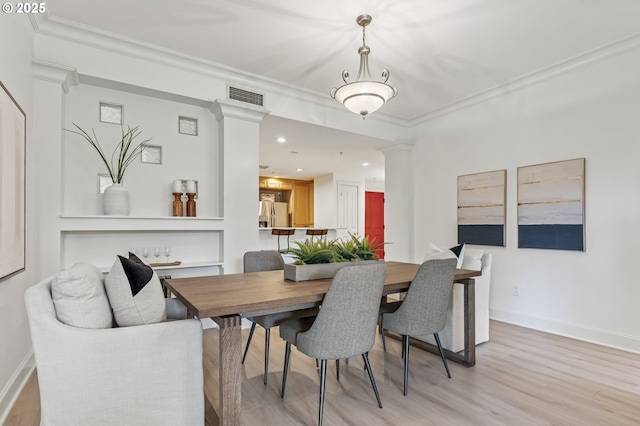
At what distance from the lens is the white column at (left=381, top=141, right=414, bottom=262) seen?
5004 millimetres

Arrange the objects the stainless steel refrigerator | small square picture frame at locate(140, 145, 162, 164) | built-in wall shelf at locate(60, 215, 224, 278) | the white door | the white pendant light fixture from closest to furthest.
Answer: the white pendant light fixture < built-in wall shelf at locate(60, 215, 224, 278) < small square picture frame at locate(140, 145, 162, 164) < the white door < the stainless steel refrigerator

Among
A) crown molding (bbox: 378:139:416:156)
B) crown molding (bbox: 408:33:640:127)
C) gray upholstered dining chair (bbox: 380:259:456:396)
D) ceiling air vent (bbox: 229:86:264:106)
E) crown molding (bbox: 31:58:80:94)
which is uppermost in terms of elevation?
crown molding (bbox: 408:33:640:127)

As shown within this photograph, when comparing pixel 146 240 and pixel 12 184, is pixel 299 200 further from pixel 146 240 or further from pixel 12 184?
pixel 12 184

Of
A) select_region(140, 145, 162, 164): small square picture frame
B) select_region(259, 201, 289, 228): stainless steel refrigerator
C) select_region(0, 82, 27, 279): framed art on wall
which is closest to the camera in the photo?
select_region(0, 82, 27, 279): framed art on wall

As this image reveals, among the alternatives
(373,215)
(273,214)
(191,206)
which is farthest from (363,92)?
(373,215)

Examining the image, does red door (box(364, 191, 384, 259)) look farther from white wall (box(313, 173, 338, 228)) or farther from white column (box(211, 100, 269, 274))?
white column (box(211, 100, 269, 274))

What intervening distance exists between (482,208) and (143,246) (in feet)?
12.5

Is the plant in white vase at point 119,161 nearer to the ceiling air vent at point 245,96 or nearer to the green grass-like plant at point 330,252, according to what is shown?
the ceiling air vent at point 245,96

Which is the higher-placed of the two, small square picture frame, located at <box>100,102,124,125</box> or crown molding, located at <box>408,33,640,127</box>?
crown molding, located at <box>408,33,640,127</box>

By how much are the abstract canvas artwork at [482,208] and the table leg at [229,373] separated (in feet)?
11.2

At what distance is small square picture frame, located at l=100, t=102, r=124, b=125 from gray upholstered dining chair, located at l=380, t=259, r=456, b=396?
304 centimetres

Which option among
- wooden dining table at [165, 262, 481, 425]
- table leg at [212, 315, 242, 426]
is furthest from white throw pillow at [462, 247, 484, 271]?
table leg at [212, 315, 242, 426]

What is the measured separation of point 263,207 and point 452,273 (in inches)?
278

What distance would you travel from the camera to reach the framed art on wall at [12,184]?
184 centimetres
